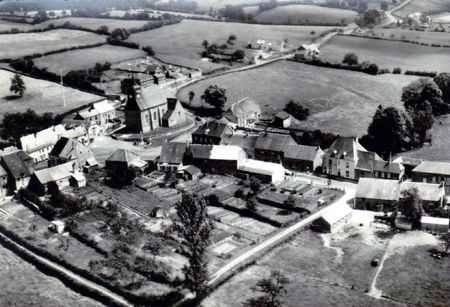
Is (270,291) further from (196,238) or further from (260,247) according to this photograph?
(260,247)

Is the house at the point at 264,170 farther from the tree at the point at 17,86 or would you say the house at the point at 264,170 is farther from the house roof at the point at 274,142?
the tree at the point at 17,86

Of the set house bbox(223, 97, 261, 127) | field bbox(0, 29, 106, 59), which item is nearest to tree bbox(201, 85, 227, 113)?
house bbox(223, 97, 261, 127)

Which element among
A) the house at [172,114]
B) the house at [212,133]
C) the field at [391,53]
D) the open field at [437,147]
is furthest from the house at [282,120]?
the field at [391,53]

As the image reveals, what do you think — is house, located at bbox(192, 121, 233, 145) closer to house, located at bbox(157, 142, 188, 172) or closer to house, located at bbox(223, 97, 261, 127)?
house, located at bbox(157, 142, 188, 172)

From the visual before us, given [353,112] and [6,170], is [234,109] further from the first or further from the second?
[6,170]

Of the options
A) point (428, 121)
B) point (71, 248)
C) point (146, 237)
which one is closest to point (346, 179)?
point (428, 121)
